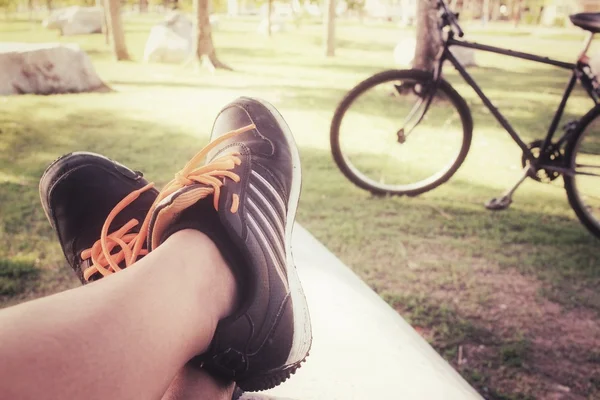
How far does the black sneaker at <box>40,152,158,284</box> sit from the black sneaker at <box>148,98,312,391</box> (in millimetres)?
276

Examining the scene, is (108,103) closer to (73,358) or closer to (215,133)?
(215,133)

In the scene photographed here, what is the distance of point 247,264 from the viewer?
3.23ft

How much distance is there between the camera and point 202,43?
28.5 feet

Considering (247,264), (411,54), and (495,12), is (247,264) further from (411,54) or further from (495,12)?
(495,12)

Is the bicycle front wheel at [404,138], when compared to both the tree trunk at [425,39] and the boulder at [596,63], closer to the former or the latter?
the tree trunk at [425,39]

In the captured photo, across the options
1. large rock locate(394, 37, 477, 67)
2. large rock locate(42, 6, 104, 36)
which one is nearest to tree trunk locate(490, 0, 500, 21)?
large rock locate(42, 6, 104, 36)

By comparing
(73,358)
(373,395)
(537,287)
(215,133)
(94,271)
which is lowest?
(537,287)

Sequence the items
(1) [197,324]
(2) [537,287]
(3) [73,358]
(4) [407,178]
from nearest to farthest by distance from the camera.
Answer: (3) [73,358] → (1) [197,324] → (2) [537,287] → (4) [407,178]

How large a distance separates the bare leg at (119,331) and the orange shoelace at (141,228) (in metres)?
0.17

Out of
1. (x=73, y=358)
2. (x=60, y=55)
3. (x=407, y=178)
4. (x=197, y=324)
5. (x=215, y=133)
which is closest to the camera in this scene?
(x=73, y=358)

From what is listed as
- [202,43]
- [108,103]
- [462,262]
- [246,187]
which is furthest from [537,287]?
[202,43]

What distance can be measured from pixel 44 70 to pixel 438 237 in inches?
229

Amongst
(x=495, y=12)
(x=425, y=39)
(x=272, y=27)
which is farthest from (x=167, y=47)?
(x=495, y=12)

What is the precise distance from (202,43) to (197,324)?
28.3 ft
